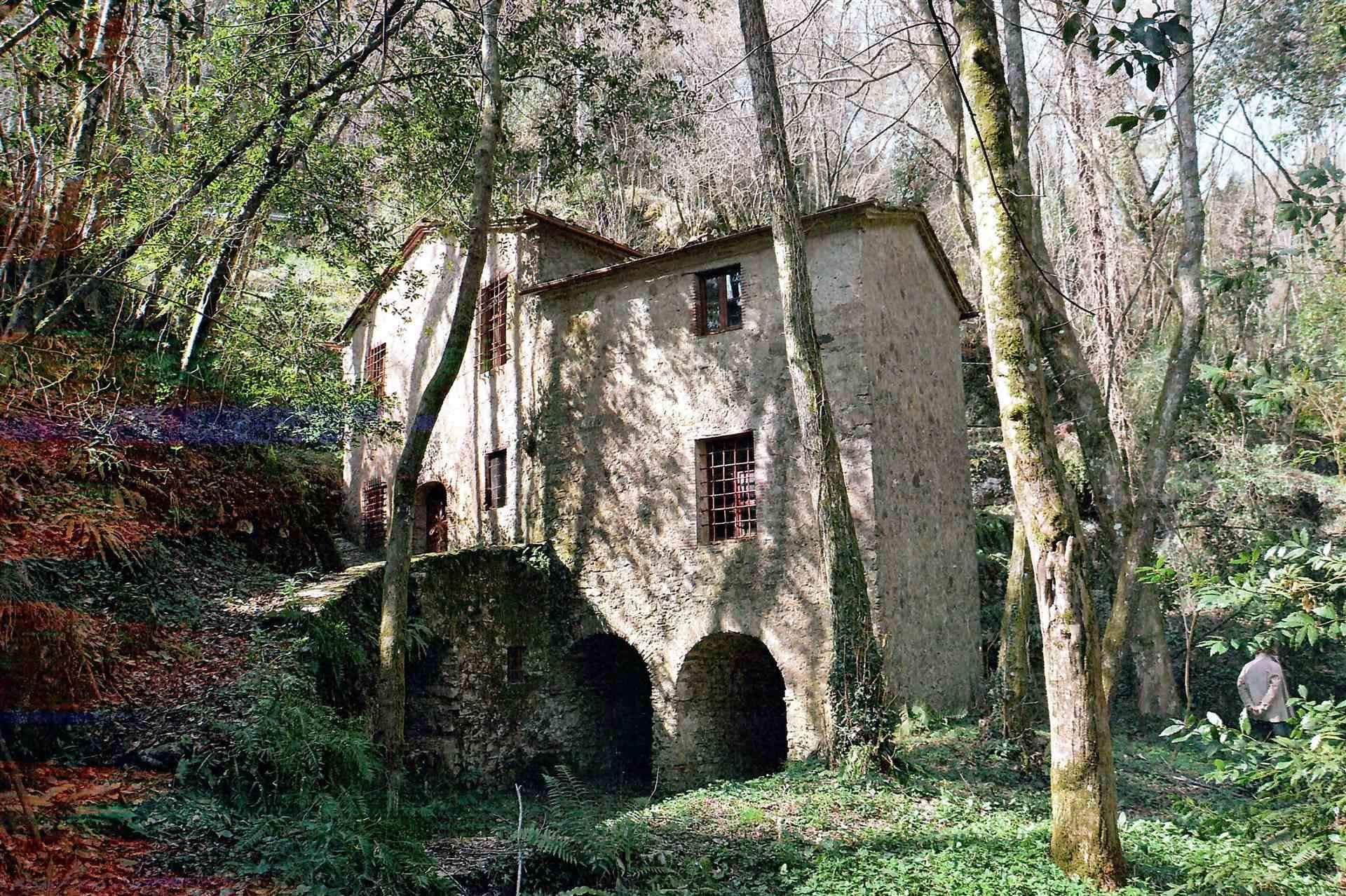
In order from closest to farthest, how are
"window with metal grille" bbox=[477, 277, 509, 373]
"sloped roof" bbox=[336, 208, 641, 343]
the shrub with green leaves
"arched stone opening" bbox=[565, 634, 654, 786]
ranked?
the shrub with green leaves
"sloped roof" bbox=[336, 208, 641, 343]
"arched stone opening" bbox=[565, 634, 654, 786]
"window with metal grille" bbox=[477, 277, 509, 373]

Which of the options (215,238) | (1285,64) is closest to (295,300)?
(215,238)

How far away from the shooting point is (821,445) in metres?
9.38

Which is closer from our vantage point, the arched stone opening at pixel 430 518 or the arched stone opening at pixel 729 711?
the arched stone opening at pixel 729 711

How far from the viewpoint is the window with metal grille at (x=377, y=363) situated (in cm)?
1852

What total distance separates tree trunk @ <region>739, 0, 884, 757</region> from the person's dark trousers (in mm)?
4455

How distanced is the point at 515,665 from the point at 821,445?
20.6ft

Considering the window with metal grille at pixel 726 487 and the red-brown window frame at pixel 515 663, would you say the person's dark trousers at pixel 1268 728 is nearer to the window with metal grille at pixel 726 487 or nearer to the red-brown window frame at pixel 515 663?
the window with metal grille at pixel 726 487

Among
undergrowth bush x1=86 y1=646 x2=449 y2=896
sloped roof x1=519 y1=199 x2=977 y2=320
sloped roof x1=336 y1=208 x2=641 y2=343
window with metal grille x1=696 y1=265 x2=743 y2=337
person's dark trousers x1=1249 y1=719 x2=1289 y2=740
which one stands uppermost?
sloped roof x1=336 y1=208 x2=641 y2=343

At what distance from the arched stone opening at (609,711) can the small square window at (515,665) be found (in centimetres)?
76

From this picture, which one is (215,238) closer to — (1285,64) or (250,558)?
(250,558)

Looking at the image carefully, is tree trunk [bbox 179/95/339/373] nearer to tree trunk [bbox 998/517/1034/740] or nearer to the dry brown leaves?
the dry brown leaves

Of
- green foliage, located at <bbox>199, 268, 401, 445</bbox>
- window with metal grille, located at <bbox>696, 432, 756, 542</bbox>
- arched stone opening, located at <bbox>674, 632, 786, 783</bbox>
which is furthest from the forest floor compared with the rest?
window with metal grille, located at <bbox>696, 432, 756, 542</bbox>

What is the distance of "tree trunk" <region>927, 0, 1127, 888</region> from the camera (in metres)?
5.08

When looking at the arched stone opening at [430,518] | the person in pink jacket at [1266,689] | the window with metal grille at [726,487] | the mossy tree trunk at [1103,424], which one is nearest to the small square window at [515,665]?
the window with metal grille at [726,487]
